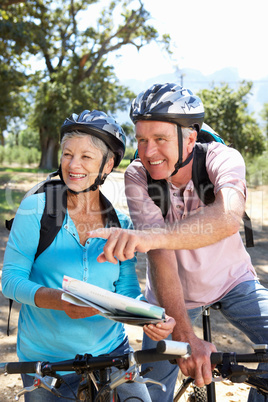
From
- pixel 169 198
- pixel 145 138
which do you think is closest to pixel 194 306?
pixel 169 198

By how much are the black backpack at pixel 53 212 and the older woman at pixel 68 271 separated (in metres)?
0.02

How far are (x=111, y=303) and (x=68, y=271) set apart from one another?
754 mm

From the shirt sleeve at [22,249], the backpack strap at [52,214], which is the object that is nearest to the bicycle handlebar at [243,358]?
the shirt sleeve at [22,249]

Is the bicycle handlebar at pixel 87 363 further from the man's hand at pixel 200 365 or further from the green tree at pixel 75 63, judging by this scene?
the green tree at pixel 75 63

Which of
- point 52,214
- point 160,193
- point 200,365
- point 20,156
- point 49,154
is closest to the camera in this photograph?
point 200,365

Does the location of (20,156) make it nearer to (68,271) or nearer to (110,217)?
(110,217)

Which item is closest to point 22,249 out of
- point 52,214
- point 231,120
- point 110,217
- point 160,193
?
point 52,214

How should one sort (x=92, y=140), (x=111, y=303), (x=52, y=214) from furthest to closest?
(x=92, y=140) → (x=52, y=214) → (x=111, y=303)

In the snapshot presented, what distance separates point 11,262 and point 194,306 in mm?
1367

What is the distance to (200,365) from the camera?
191 centimetres

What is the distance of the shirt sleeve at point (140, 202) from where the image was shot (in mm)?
2551

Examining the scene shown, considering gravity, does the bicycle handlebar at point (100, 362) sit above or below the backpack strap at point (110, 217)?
below

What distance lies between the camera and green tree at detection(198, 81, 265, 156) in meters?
30.0

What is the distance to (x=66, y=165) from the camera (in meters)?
2.55
